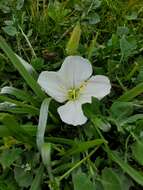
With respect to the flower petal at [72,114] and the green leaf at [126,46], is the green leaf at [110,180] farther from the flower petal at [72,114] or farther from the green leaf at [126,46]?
the green leaf at [126,46]

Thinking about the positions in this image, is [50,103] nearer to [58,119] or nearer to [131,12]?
[58,119]

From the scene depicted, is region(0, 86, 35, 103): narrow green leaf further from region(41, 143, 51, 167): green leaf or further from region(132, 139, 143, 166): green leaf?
region(132, 139, 143, 166): green leaf

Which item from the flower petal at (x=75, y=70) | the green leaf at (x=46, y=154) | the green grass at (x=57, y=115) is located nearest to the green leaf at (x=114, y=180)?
the green grass at (x=57, y=115)

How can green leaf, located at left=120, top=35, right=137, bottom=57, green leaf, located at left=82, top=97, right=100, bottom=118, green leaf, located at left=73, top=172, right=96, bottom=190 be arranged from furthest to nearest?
green leaf, located at left=120, top=35, right=137, bottom=57 → green leaf, located at left=82, top=97, right=100, bottom=118 → green leaf, located at left=73, top=172, right=96, bottom=190

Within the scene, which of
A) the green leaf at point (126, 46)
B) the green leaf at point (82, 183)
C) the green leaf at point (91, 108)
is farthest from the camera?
the green leaf at point (126, 46)

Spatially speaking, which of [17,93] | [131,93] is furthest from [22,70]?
[131,93]

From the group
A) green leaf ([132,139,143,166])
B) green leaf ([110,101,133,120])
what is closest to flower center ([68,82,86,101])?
green leaf ([110,101,133,120])
